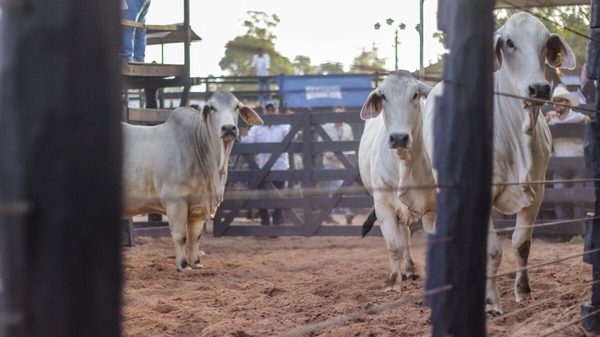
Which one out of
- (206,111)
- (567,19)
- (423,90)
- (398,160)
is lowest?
(398,160)

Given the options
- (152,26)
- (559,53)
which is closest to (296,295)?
(559,53)

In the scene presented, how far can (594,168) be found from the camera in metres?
4.99

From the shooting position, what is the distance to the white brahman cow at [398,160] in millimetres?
7281

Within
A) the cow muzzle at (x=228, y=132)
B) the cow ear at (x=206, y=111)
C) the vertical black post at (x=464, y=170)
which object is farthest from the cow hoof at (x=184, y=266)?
the vertical black post at (x=464, y=170)

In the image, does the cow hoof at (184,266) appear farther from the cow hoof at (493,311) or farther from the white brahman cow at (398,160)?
the cow hoof at (493,311)

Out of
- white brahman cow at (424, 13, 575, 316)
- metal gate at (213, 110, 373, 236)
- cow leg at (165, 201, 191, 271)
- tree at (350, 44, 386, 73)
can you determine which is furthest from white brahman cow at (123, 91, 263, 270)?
white brahman cow at (424, 13, 575, 316)

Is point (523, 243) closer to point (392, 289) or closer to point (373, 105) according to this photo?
point (392, 289)

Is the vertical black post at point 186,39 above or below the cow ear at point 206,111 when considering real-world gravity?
above

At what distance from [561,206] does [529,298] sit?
5.89m

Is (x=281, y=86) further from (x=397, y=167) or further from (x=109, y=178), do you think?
(x=109, y=178)

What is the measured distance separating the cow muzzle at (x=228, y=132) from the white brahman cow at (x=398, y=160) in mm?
2022

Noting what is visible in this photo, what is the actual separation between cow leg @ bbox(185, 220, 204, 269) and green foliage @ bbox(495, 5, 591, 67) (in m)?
3.94

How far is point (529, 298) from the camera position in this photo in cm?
644

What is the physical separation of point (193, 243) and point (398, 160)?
2.94m
